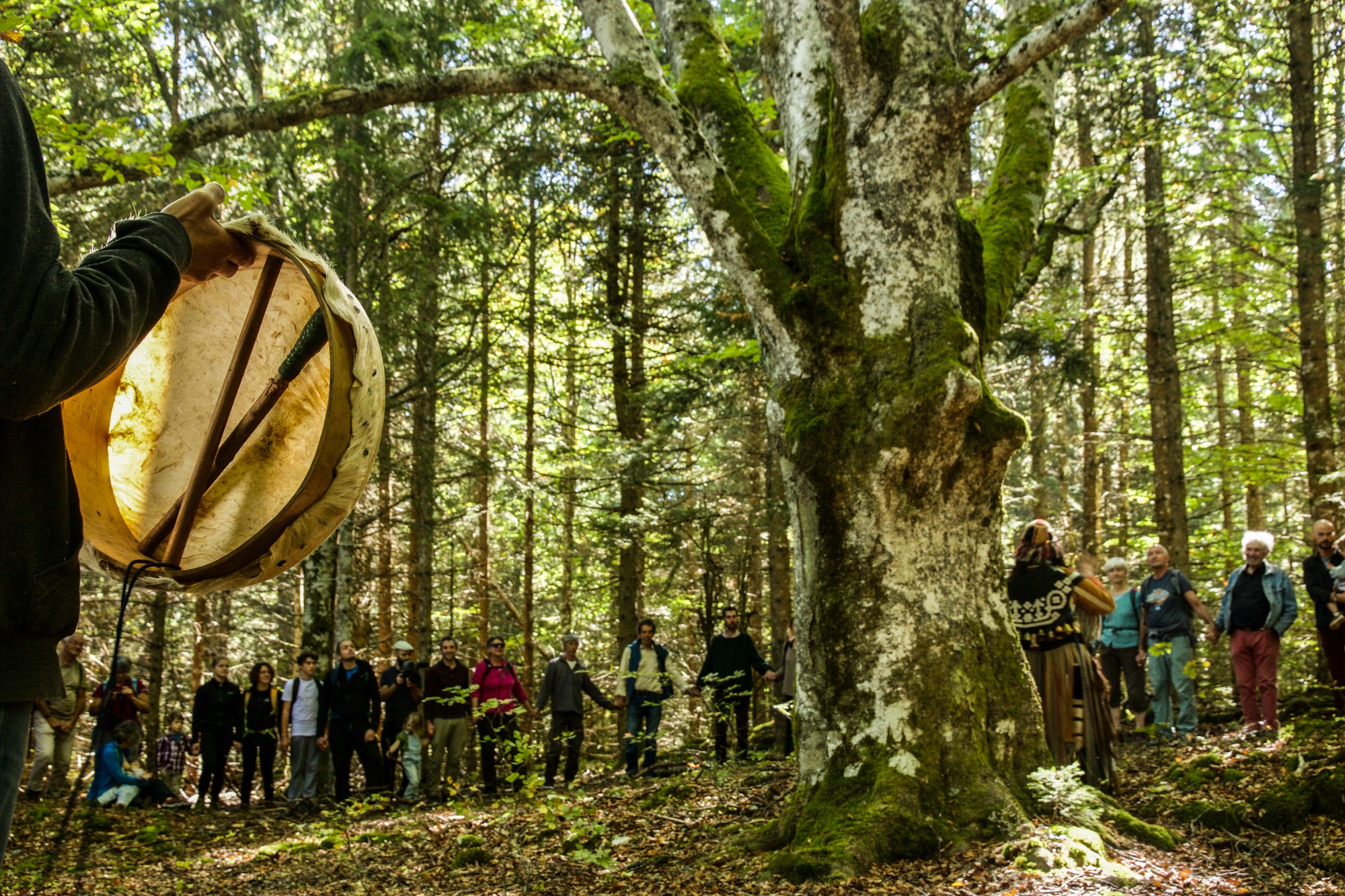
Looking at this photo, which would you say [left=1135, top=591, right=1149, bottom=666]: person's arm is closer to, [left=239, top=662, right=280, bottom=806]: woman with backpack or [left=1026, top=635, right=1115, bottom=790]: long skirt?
[left=1026, top=635, right=1115, bottom=790]: long skirt

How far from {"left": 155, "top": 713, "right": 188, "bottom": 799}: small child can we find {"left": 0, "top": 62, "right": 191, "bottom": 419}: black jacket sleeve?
1289 cm

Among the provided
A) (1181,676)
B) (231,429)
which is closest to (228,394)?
(231,429)

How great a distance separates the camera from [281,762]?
62.8 feet

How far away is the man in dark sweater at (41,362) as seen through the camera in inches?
61.8

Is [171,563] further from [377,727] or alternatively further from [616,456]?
[616,456]

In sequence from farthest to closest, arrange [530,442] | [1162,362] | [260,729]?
[530,442] < [1162,362] < [260,729]

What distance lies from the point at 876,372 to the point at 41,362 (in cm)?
459

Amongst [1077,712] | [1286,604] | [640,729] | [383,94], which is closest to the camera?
[383,94]

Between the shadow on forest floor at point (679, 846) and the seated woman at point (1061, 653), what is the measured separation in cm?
48

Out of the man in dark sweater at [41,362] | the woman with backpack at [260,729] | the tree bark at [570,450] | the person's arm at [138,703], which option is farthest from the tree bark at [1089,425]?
the man in dark sweater at [41,362]

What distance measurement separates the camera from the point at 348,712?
1161 centimetres

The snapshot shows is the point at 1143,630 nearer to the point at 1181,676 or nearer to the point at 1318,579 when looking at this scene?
the point at 1181,676

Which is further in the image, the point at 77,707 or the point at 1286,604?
the point at 77,707

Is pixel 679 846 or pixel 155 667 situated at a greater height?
pixel 155 667
